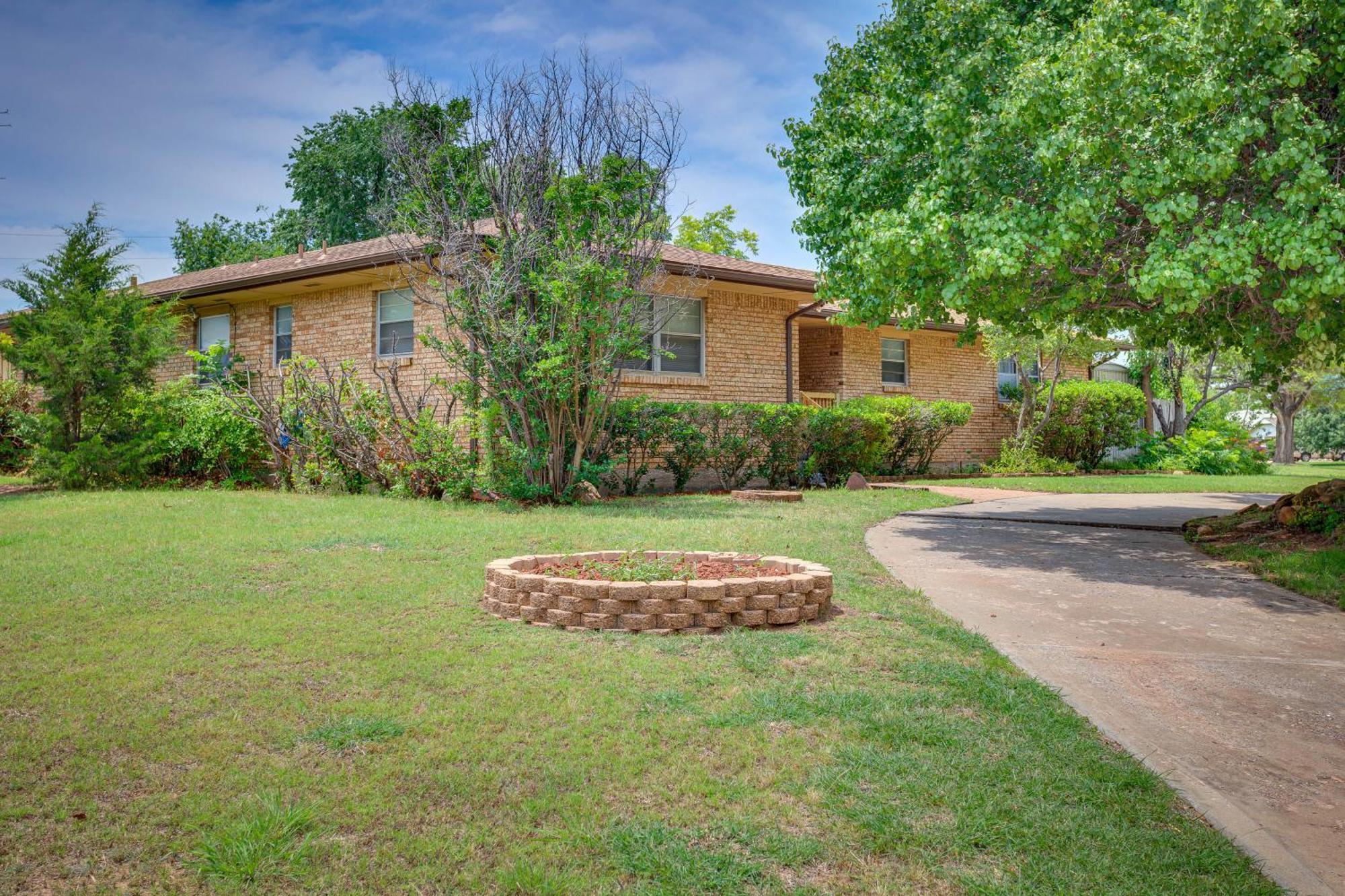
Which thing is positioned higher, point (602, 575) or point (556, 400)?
point (556, 400)

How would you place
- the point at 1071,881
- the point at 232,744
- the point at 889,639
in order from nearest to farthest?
the point at 1071,881, the point at 232,744, the point at 889,639

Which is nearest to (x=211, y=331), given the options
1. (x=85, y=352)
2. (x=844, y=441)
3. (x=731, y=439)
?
(x=85, y=352)

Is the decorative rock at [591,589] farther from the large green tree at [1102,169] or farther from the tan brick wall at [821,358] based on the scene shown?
the tan brick wall at [821,358]

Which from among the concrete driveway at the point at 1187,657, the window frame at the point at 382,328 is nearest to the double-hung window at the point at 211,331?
the window frame at the point at 382,328

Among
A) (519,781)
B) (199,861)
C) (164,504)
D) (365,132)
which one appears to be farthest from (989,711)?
(365,132)

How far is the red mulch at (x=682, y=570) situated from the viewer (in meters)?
5.91

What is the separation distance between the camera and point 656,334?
1623 centimetres

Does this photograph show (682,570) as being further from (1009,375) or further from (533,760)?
(1009,375)

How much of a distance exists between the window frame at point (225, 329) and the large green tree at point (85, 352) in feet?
11.2

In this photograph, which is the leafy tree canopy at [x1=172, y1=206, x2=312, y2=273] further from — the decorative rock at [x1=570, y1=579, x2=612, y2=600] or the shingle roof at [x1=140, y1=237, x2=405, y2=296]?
the decorative rock at [x1=570, y1=579, x2=612, y2=600]

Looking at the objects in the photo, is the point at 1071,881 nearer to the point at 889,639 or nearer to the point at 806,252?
the point at 889,639

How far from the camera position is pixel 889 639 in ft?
17.2

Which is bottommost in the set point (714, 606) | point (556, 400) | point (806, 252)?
point (714, 606)

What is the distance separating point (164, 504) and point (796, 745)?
10.4 meters
